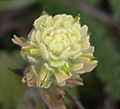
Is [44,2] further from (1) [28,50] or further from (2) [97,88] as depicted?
(1) [28,50]

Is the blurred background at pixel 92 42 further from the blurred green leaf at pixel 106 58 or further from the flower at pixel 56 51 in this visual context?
the flower at pixel 56 51

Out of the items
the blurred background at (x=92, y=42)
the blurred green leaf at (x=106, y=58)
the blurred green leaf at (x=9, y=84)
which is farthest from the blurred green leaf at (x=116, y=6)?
the blurred green leaf at (x=9, y=84)

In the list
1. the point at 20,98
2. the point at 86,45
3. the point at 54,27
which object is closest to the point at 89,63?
the point at 86,45

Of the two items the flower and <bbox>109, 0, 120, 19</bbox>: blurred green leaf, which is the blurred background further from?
the flower

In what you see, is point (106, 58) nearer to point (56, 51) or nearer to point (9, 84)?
point (9, 84)

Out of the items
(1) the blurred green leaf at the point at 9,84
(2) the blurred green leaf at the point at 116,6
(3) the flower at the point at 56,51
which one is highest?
(3) the flower at the point at 56,51

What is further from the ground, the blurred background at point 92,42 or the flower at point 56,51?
the flower at point 56,51

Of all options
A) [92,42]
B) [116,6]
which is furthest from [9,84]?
[116,6]
